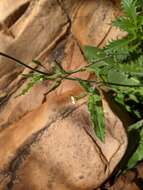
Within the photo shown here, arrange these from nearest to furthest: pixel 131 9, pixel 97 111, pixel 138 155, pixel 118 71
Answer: pixel 97 111
pixel 131 9
pixel 118 71
pixel 138 155

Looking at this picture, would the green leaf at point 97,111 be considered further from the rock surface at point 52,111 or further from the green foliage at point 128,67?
Answer: the rock surface at point 52,111

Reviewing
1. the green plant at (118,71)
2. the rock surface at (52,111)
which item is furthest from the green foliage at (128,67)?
the rock surface at (52,111)

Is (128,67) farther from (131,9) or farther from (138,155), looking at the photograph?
(138,155)

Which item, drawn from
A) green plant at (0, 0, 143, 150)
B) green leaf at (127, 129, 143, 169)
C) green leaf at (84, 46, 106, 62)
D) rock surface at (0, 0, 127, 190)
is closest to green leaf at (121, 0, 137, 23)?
green plant at (0, 0, 143, 150)

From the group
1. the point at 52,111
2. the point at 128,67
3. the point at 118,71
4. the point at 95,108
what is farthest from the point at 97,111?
the point at 52,111

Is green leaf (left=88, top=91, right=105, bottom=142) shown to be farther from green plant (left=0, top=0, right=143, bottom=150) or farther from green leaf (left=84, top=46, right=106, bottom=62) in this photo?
green leaf (left=84, top=46, right=106, bottom=62)

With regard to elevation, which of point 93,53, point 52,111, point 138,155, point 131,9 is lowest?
point 138,155
